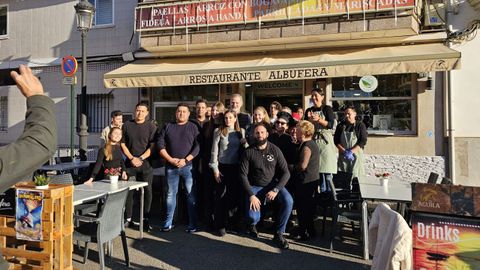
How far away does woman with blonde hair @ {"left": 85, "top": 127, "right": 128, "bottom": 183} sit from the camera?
19.1ft

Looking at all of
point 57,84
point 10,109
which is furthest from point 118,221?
point 10,109

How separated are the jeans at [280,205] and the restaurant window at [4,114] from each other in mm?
11241

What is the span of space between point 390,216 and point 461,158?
6.48m

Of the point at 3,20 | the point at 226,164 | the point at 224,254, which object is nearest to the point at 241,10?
the point at 226,164

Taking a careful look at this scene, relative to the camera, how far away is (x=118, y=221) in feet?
14.8

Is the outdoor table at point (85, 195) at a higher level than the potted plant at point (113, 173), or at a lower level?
lower

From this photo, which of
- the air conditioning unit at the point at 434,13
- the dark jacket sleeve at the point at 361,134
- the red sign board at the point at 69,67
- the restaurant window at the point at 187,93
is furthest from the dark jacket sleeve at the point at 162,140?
the air conditioning unit at the point at 434,13

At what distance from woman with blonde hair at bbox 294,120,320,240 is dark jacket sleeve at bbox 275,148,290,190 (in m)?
0.20

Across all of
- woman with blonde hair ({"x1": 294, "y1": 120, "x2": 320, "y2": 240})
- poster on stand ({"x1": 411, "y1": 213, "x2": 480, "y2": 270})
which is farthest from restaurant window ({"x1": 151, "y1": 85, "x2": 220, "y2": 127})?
poster on stand ({"x1": 411, "y1": 213, "x2": 480, "y2": 270})

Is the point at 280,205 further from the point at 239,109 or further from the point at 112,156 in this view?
the point at 112,156

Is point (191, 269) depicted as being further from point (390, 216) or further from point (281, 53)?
point (281, 53)

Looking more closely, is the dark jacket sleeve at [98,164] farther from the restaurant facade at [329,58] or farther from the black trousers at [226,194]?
the restaurant facade at [329,58]

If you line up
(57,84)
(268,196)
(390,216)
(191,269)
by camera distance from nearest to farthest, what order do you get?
(390,216)
(191,269)
(268,196)
(57,84)

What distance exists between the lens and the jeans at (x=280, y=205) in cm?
534
